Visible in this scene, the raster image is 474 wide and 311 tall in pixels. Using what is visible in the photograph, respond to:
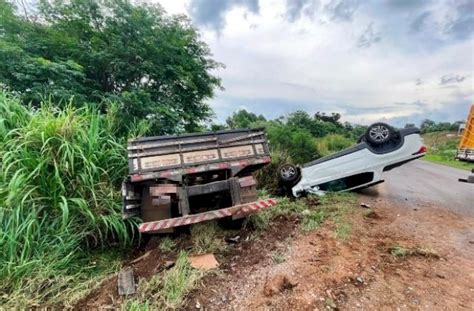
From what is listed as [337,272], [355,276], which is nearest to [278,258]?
[337,272]

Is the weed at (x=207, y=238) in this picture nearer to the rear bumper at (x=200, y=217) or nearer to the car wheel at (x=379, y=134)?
the rear bumper at (x=200, y=217)

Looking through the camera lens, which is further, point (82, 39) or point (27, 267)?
point (82, 39)

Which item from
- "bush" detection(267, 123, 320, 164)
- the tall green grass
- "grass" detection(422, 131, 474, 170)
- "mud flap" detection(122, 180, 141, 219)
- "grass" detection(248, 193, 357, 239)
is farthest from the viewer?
"grass" detection(422, 131, 474, 170)

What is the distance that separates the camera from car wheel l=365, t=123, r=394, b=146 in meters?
5.21

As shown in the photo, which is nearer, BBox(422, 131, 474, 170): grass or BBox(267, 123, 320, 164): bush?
BBox(267, 123, 320, 164): bush

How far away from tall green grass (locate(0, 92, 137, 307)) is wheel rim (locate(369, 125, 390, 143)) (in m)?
4.69

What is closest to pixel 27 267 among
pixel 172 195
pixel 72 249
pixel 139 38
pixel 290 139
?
pixel 72 249

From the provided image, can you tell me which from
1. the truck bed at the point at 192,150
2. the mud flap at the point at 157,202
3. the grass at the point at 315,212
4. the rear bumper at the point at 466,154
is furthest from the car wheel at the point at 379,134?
the mud flap at the point at 157,202

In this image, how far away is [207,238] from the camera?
3242mm

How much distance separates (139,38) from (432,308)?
788cm

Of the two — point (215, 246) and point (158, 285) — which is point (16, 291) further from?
point (215, 246)

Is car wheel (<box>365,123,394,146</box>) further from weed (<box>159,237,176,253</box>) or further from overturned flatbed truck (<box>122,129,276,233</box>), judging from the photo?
weed (<box>159,237,176,253</box>)

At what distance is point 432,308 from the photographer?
208 cm

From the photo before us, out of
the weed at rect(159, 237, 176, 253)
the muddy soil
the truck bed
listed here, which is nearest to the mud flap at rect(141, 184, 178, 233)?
the weed at rect(159, 237, 176, 253)
